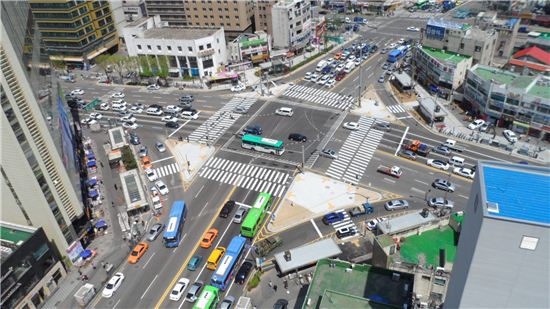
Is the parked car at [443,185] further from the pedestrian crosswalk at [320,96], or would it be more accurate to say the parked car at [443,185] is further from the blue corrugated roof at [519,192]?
the blue corrugated roof at [519,192]

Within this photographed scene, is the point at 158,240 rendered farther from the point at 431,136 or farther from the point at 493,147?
the point at 493,147

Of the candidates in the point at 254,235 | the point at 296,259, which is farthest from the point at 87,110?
the point at 296,259

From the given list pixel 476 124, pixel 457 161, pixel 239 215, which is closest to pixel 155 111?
pixel 239 215

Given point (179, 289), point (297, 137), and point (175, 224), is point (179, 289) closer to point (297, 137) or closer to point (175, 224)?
point (175, 224)

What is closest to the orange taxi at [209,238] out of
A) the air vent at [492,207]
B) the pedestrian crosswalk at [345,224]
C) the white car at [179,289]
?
the white car at [179,289]

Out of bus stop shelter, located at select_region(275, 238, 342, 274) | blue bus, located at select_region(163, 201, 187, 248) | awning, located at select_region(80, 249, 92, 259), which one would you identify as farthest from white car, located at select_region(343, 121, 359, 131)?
awning, located at select_region(80, 249, 92, 259)
